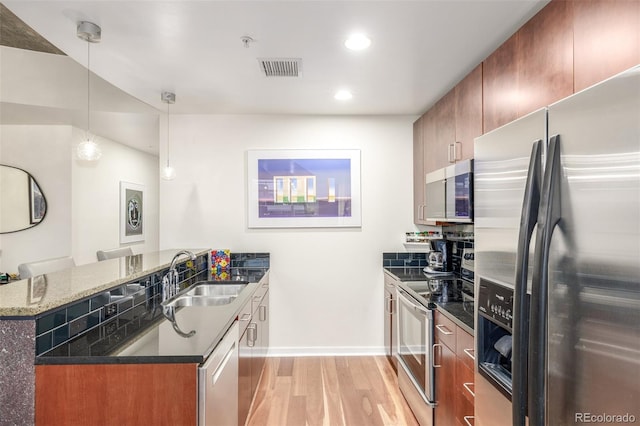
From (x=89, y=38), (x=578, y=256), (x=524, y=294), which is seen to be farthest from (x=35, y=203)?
(x=578, y=256)

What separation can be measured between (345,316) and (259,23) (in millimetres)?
2760

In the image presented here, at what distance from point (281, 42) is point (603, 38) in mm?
1553

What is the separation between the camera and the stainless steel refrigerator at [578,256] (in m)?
0.68

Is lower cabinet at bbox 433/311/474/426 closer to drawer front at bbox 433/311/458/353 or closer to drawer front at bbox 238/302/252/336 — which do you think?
drawer front at bbox 433/311/458/353

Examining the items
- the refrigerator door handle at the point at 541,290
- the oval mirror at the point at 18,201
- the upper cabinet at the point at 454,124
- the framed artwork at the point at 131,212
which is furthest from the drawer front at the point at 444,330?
the framed artwork at the point at 131,212

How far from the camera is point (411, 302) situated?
2.40 metres

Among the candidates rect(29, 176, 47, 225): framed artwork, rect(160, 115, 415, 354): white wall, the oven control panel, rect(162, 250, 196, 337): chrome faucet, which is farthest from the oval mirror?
the oven control panel

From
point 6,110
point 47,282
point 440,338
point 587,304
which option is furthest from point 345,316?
point 6,110

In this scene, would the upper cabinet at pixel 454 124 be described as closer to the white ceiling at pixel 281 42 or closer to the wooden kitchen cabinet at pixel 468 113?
the wooden kitchen cabinet at pixel 468 113

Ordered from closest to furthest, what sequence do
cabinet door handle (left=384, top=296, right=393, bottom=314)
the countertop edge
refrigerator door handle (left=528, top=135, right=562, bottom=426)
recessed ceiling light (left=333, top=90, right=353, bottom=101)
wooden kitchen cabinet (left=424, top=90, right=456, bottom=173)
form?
refrigerator door handle (left=528, top=135, right=562, bottom=426) < the countertop edge < wooden kitchen cabinet (left=424, top=90, right=456, bottom=173) < recessed ceiling light (left=333, top=90, right=353, bottom=101) < cabinet door handle (left=384, top=296, right=393, bottom=314)

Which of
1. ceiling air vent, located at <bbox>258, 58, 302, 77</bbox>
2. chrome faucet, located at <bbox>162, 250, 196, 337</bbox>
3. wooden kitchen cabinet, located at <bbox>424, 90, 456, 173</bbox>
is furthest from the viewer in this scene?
wooden kitchen cabinet, located at <bbox>424, 90, 456, 173</bbox>

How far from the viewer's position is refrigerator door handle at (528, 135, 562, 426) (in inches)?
32.3

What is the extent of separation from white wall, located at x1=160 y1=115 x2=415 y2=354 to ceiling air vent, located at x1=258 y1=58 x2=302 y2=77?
104cm

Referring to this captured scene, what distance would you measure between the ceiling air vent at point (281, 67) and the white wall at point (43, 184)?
300cm
